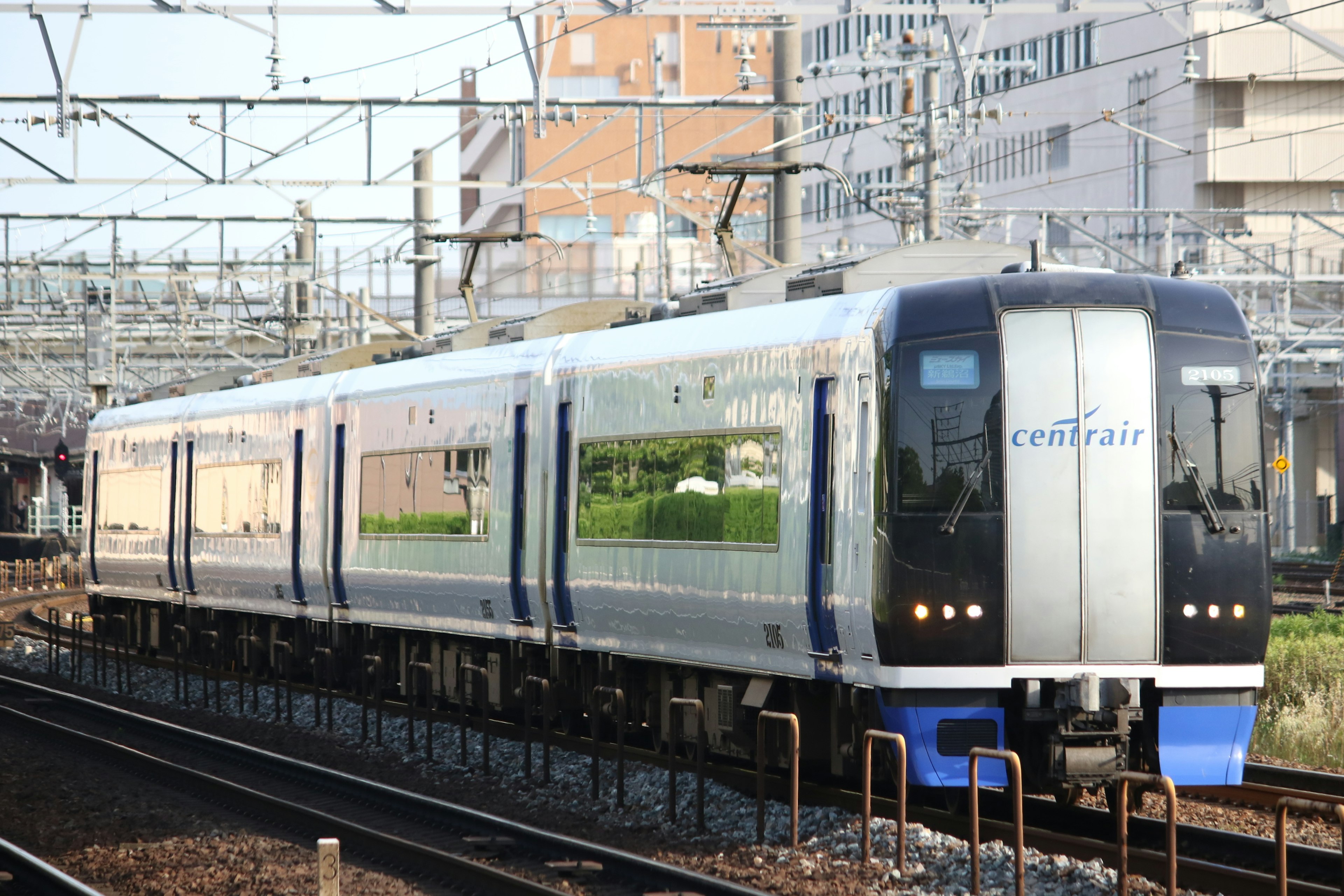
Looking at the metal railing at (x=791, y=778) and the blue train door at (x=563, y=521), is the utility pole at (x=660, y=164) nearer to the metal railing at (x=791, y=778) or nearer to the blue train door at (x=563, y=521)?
the blue train door at (x=563, y=521)

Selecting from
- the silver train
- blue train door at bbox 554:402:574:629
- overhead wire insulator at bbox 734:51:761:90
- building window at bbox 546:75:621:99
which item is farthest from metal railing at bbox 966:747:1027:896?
building window at bbox 546:75:621:99

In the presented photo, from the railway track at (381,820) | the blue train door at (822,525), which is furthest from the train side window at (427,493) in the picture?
the blue train door at (822,525)

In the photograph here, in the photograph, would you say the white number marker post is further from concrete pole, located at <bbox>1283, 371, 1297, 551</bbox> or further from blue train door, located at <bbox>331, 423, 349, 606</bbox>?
concrete pole, located at <bbox>1283, 371, 1297, 551</bbox>

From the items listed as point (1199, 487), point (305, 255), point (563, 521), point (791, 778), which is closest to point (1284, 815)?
point (1199, 487)

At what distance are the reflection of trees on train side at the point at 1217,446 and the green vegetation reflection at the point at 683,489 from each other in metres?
2.55

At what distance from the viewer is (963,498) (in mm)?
10414

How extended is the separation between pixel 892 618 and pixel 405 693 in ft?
33.3

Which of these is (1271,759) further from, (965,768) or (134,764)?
(134,764)

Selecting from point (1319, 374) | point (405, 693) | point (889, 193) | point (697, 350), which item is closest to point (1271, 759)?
point (697, 350)

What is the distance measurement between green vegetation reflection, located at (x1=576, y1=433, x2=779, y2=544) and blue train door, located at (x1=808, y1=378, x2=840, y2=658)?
1.63 feet

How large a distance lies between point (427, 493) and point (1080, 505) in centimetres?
825

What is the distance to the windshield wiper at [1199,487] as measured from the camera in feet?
34.5

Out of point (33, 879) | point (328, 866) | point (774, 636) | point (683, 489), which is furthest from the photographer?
point (683, 489)

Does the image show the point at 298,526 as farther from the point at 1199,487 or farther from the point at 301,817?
the point at 1199,487
